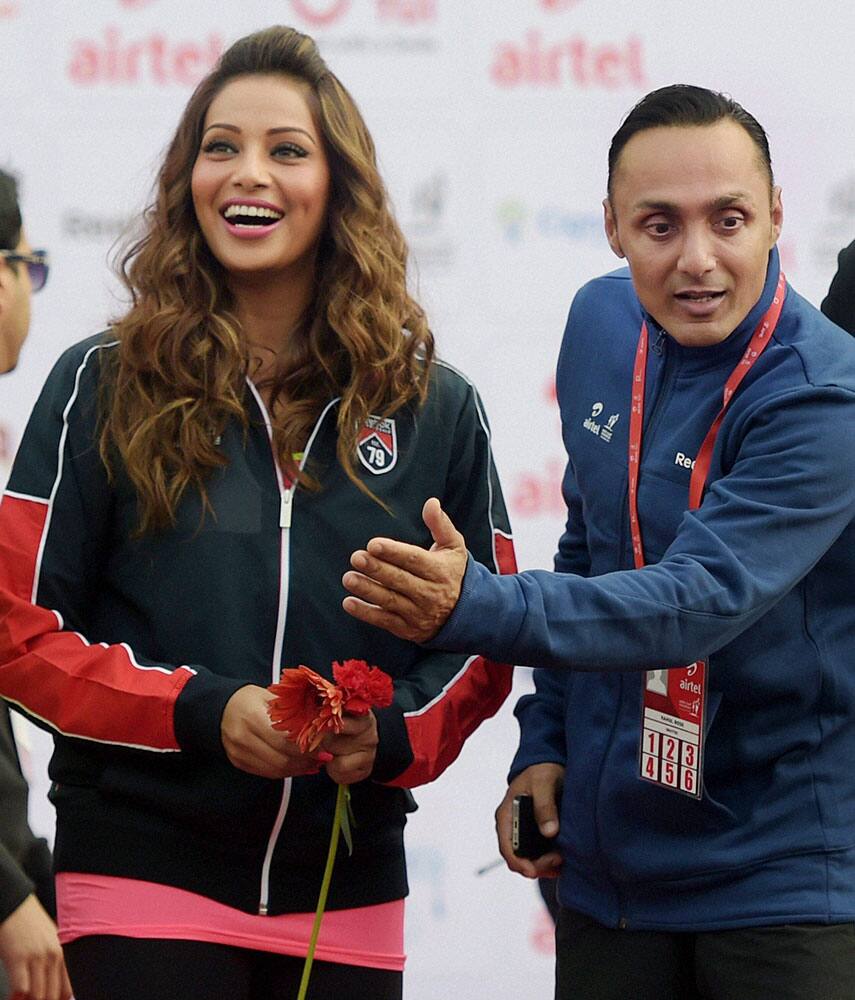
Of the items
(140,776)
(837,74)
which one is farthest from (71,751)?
(837,74)

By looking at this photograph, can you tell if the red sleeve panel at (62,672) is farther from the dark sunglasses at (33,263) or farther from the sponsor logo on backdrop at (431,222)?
the sponsor logo on backdrop at (431,222)

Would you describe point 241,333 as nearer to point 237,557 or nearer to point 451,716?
point 237,557

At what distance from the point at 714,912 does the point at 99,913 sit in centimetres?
74

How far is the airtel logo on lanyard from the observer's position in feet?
6.08

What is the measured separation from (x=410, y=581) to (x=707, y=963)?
24.4 inches

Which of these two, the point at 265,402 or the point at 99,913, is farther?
the point at 265,402

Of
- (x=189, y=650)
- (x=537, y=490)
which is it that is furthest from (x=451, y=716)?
(x=537, y=490)

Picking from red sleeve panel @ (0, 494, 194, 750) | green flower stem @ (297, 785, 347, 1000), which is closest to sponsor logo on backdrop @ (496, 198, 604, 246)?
red sleeve panel @ (0, 494, 194, 750)

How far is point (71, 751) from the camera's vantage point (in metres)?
2.09

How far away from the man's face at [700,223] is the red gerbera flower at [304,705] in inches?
22.7

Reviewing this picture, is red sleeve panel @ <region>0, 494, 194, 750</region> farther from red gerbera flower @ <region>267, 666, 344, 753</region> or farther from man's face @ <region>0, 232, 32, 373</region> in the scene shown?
man's face @ <region>0, 232, 32, 373</region>

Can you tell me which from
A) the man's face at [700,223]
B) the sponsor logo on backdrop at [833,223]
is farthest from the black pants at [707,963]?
the sponsor logo on backdrop at [833,223]

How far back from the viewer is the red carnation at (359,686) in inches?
72.6

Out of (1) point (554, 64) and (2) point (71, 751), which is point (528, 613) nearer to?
(2) point (71, 751)
